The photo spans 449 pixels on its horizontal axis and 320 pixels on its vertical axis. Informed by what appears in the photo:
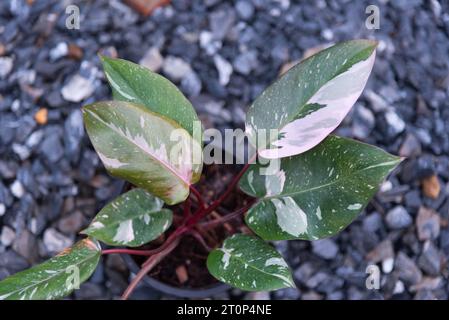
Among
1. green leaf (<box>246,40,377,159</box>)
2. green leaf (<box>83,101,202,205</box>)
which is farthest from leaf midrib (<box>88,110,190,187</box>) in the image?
green leaf (<box>246,40,377,159</box>)

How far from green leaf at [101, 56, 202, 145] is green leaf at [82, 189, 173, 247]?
151 millimetres

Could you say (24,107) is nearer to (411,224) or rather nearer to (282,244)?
(282,244)

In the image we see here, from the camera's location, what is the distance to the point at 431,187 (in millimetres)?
1065

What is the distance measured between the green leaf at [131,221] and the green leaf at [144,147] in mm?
104

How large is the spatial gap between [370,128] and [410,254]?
26 centimetres

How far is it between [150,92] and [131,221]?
0.19 meters

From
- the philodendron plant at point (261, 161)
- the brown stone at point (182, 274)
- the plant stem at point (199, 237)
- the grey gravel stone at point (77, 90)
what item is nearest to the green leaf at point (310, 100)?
the philodendron plant at point (261, 161)

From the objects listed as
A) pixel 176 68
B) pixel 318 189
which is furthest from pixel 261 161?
pixel 176 68

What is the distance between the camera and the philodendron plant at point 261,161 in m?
0.62

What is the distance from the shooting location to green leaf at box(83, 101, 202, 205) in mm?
603

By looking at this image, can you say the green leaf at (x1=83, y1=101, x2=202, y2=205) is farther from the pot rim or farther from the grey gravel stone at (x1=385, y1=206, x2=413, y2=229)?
the grey gravel stone at (x1=385, y1=206, x2=413, y2=229)

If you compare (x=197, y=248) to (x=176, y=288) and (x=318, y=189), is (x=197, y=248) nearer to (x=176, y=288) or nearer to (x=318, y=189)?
(x=176, y=288)

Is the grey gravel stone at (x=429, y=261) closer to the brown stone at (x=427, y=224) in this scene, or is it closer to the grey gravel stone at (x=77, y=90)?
the brown stone at (x=427, y=224)

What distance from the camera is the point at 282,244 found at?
1.02m
